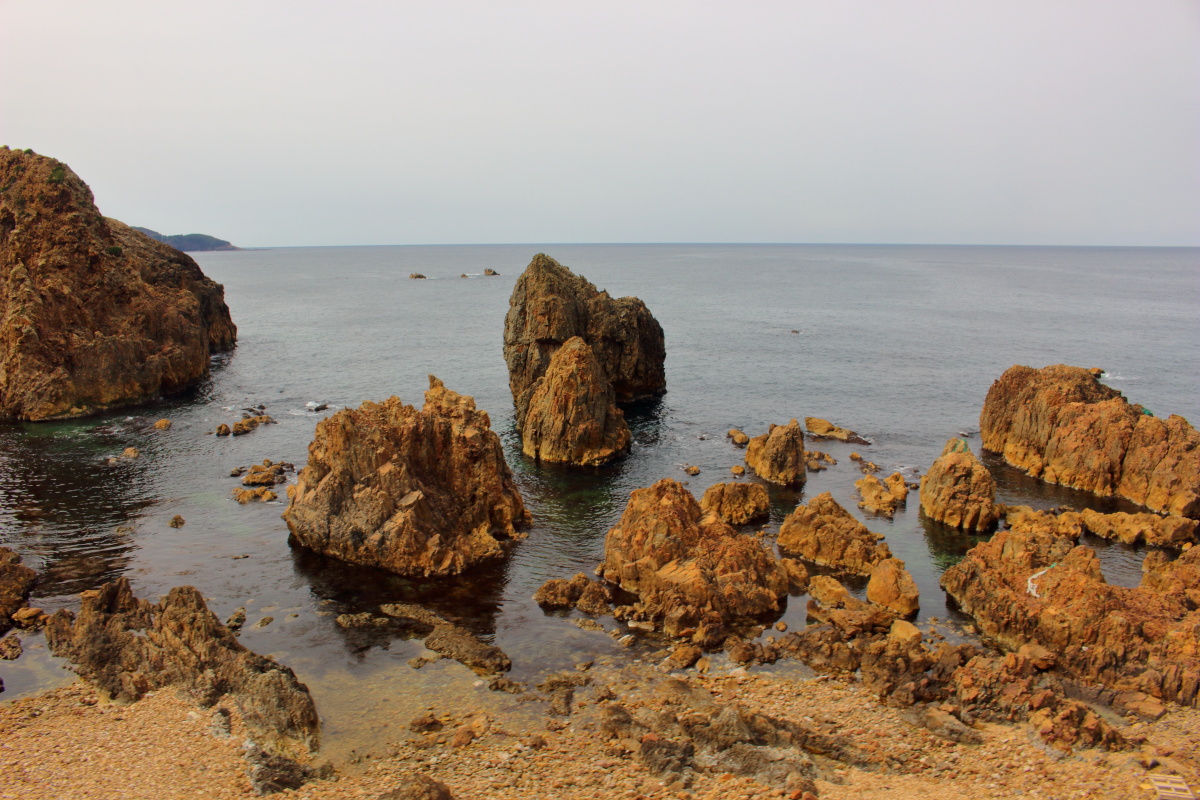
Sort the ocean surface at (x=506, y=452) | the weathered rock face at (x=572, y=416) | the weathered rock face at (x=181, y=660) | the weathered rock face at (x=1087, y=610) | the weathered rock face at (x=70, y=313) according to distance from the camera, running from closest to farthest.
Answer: the weathered rock face at (x=181, y=660) → the weathered rock face at (x=1087, y=610) → the ocean surface at (x=506, y=452) → the weathered rock face at (x=572, y=416) → the weathered rock face at (x=70, y=313)

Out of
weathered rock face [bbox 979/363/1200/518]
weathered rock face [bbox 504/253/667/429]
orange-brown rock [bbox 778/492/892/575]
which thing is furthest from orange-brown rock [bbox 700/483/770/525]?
weathered rock face [bbox 979/363/1200/518]

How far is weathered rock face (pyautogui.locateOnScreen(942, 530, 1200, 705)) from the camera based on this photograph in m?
29.3

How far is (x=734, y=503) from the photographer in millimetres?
47406

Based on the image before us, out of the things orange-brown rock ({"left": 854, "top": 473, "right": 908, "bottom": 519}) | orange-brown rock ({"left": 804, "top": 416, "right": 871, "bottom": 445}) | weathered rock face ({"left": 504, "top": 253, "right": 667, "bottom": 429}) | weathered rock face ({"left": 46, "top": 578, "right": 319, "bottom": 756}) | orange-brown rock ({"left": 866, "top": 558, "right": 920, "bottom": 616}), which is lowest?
weathered rock face ({"left": 46, "top": 578, "right": 319, "bottom": 756})

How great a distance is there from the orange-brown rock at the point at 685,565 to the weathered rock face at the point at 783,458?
14702 millimetres

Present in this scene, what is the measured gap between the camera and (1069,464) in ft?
177

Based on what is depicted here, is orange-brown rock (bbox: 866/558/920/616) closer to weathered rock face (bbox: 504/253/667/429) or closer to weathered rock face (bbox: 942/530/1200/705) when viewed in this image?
weathered rock face (bbox: 942/530/1200/705)

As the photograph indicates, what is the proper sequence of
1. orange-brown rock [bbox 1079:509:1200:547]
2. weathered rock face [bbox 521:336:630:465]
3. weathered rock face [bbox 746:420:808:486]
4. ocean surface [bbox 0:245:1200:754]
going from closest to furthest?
1. ocean surface [bbox 0:245:1200:754]
2. orange-brown rock [bbox 1079:509:1200:547]
3. weathered rock face [bbox 746:420:808:486]
4. weathered rock face [bbox 521:336:630:465]

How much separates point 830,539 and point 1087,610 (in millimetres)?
12590

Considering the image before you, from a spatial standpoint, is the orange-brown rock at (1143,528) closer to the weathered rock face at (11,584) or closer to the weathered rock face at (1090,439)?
the weathered rock face at (1090,439)

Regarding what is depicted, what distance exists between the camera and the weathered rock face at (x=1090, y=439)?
48.9 meters

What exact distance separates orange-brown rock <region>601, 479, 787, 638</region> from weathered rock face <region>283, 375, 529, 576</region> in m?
8.43

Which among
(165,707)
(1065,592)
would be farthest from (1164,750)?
(165,707)

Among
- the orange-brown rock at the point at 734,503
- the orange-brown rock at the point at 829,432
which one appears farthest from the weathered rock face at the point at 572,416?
the orange-brown rock at the point at 829,432
